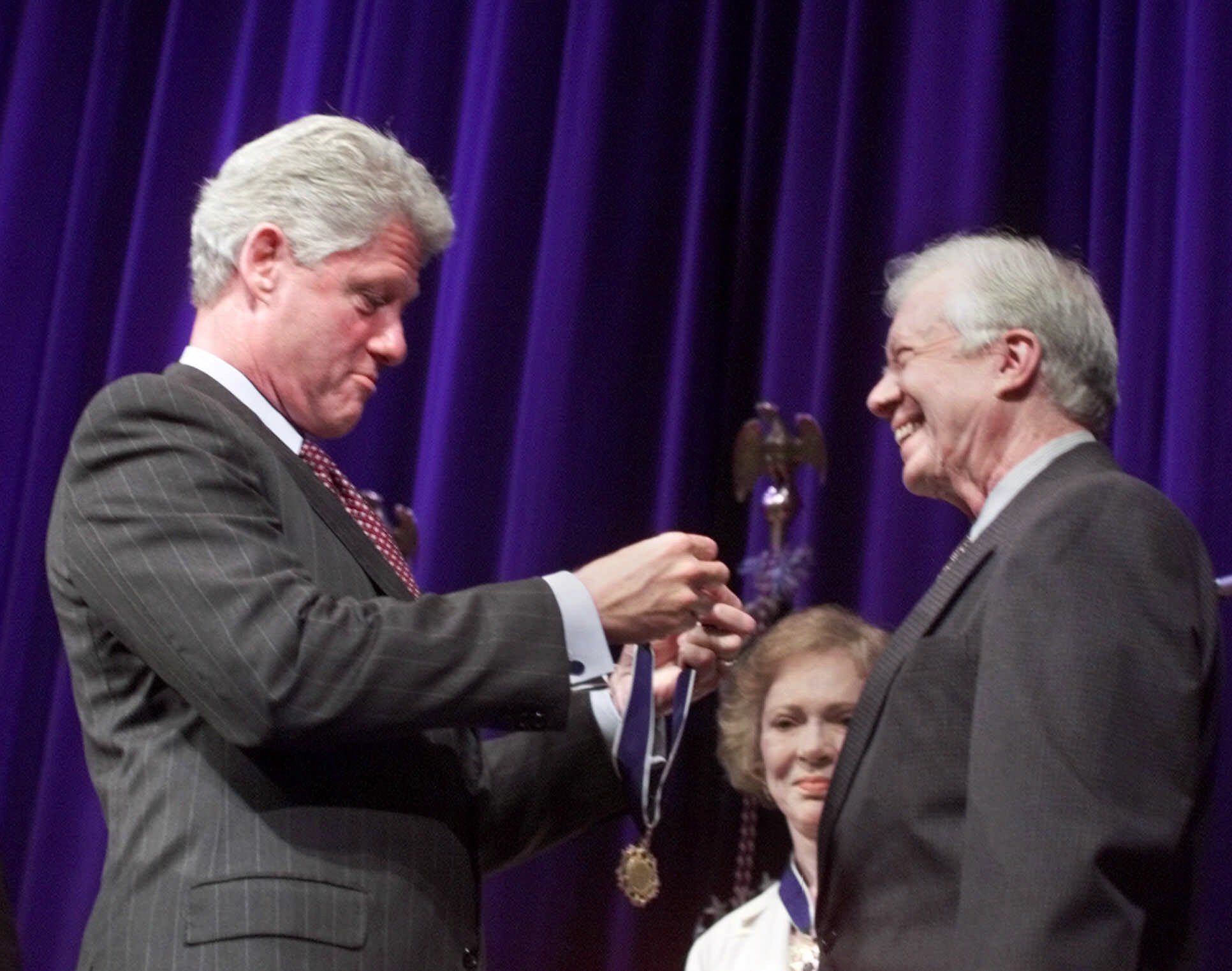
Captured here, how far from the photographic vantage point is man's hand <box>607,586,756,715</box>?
1.78 meters

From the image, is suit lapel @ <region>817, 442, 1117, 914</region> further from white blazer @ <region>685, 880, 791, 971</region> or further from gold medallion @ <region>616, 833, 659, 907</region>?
white blazer @ <region>685, 880, 791, 971</region>

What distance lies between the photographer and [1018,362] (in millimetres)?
1980

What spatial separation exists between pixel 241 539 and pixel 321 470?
0.29 meters

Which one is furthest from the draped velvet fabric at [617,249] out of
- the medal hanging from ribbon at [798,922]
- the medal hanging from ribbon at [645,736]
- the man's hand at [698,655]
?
the medal hanging from ribbon at [645,736]

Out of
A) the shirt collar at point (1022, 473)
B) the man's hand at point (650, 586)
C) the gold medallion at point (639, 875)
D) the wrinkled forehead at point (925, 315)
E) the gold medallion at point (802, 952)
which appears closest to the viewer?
the man's hand at point (650, 586)

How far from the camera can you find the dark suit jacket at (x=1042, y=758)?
150cm

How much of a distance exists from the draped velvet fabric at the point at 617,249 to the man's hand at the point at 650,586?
1196 millimetres

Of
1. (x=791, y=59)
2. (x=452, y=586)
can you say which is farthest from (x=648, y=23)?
(x=452, y=586)

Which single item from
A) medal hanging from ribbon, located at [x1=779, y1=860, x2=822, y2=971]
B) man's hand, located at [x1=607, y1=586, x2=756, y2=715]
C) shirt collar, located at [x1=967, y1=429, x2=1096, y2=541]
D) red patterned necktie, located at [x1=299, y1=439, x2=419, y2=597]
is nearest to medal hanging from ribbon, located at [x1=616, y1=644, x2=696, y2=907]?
man's hand, located at [x1=607, y1=586, x2=756, y2=715]

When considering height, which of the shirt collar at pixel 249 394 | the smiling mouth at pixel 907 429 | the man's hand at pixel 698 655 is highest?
the smiling mouth at pixel 907 429

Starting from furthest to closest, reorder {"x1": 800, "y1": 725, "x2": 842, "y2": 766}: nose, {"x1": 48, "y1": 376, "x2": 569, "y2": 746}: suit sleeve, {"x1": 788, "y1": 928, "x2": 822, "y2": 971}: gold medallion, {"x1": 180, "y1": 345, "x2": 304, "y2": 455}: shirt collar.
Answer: {"x1": 800, "y1": 725, "x2": 842, "y2": 766}: nose < {"x1": 788, "y1": 928, "x2": 822, "y2": 971}: gold medallion < {"x1": 180, "y1": 345, "x2": 304, "y2": 455}: shirt collar < {"x1": 48, "y1": 376, "x2": 569, "y2": 746}: suit sleeve

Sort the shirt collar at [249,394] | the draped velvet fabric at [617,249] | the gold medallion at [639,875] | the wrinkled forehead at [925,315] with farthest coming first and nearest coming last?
the draped velvet fabric at [617,249], the gold medallion at [639,875], the wrinkled forehead at [925,315], the shirt collar at [249,394]

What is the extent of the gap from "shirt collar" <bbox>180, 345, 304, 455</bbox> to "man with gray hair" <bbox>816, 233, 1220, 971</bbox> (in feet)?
2.15

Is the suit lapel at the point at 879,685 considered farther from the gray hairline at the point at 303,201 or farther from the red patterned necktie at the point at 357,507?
the gray hairline at the point at 303,201
